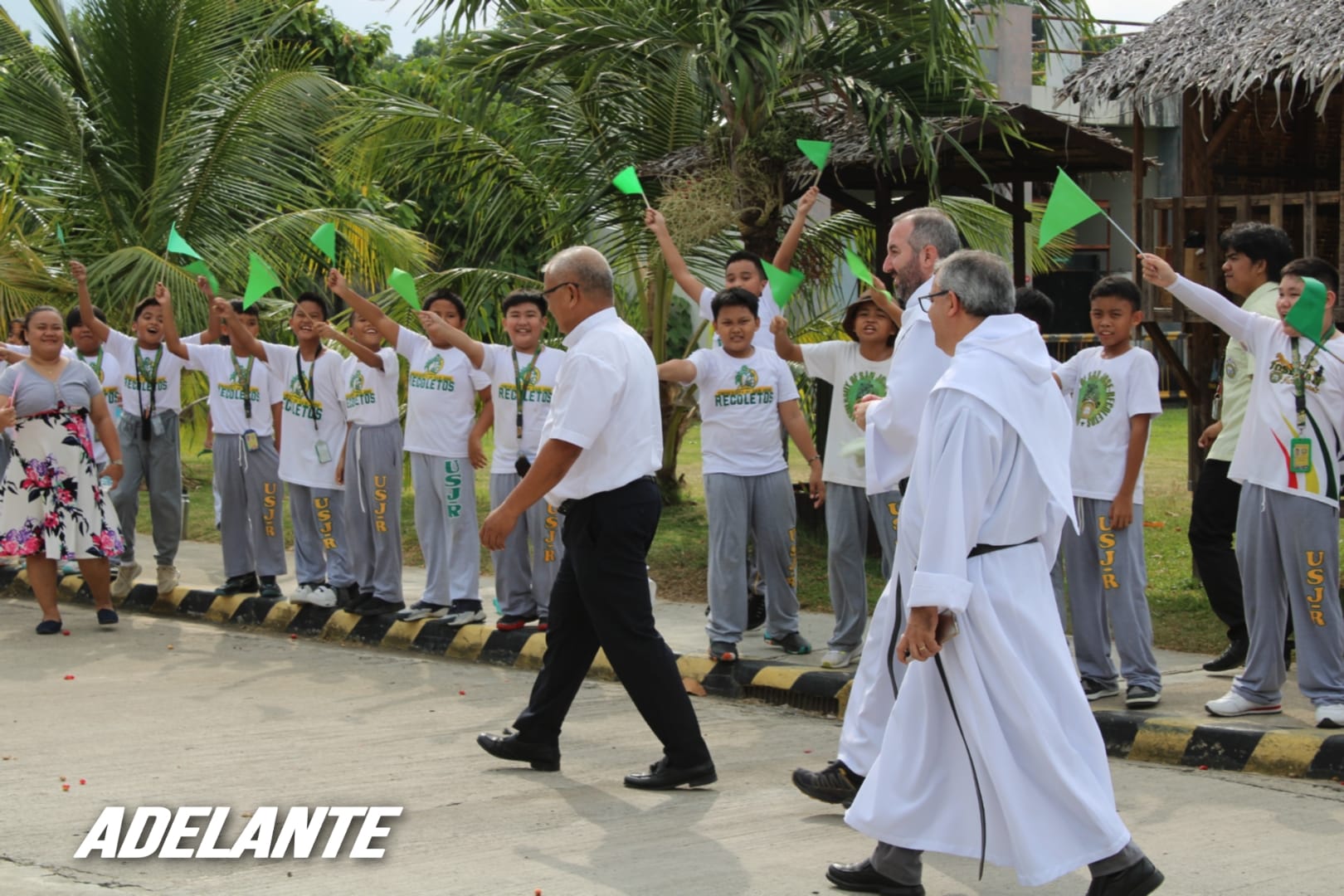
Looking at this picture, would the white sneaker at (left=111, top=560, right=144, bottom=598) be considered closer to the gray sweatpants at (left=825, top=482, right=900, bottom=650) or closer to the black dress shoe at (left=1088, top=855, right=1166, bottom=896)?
the gray sweatpants at (left=825, top=482, right=900, bottom=650)

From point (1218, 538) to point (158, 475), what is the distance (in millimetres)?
6968


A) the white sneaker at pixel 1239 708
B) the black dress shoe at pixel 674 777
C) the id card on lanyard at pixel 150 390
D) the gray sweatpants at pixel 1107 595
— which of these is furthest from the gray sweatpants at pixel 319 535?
the white sneaker at pixel 1239 708

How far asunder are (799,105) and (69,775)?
24.5 feet

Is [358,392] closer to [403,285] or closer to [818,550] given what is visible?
[403,285]

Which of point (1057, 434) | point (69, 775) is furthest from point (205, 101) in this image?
point (1057, 434)

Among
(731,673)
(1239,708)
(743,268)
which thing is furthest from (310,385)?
(1239,708)

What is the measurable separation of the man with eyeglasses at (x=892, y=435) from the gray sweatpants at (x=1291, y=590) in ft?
5.62

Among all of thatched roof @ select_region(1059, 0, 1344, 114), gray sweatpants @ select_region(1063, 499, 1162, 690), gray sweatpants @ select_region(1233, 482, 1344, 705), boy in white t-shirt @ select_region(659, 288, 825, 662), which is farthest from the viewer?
thatched roof @ select_region(1059, 0, 1344, 114)

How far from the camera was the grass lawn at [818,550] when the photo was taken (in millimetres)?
10062

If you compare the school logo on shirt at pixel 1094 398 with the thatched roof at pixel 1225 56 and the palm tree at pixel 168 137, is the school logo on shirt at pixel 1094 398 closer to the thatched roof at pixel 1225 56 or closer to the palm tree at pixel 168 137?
the thatched roof at pixel 1225 56

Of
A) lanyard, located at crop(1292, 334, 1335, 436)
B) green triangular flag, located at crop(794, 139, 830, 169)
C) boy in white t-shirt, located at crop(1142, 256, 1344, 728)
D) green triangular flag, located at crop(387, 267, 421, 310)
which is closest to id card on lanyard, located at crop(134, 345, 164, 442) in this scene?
green triangular flag, located at crop(387, 267, 421, 310)

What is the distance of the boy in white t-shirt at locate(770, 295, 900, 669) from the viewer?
8359 mm

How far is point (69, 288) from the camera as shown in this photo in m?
14.1

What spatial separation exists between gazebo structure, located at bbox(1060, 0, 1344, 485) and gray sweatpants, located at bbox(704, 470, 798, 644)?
4230 mm
